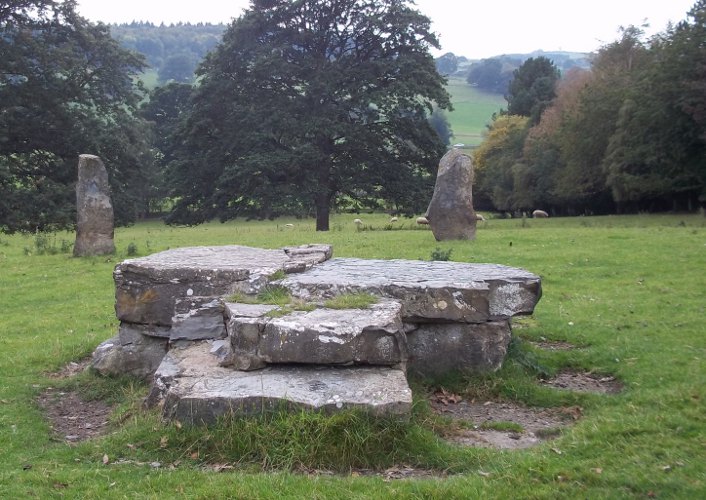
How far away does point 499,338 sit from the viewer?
352 inches

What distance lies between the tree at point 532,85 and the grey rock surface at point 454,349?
73001 mm

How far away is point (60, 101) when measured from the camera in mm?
32281

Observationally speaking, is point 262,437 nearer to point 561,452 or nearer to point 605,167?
point 561,452

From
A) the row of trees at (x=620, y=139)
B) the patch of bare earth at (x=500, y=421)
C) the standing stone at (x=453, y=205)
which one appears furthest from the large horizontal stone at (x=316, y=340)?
the row of trees at (x=620, y=139)

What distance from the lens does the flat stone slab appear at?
6.67 meters

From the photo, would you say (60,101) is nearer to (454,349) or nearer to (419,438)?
(454,349)

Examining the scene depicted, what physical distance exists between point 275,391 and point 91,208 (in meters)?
16.6

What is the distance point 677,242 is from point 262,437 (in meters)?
17.6

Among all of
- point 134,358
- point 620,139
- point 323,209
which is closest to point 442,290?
point 134,358

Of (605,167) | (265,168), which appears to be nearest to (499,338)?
(265,168)

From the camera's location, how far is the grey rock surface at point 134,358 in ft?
30.9

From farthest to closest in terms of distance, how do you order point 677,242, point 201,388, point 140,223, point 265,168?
point 140,223
point 265,168
point 677,242
point 201,388

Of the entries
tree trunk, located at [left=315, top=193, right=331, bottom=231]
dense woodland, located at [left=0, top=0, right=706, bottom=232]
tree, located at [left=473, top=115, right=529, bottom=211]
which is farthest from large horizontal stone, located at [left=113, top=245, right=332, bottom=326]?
tree, located at [left=473, top=115, right=529, bottom=211]

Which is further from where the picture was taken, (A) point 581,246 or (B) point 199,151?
(B) point 199,151
